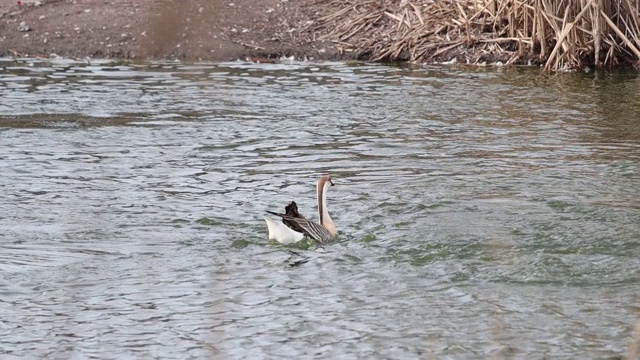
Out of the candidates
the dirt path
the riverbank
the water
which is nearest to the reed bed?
the riverbank

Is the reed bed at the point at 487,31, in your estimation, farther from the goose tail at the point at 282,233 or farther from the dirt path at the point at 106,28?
the goose tail at the point at 282,233

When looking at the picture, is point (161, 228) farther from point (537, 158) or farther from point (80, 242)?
point (537, 158)

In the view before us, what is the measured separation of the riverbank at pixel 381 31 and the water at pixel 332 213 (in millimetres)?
918

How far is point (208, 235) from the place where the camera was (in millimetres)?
7832

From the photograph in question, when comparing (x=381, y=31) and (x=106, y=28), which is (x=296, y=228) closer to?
(x=381, y=31)

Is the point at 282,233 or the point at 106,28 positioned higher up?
the point at 106,28

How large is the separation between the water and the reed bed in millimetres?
817

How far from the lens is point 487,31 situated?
1650 cm

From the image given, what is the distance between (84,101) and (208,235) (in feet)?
20.1

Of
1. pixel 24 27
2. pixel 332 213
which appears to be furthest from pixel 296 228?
pixel 24 27

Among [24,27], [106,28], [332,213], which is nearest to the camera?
[332,213]

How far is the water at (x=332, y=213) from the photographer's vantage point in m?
5.71

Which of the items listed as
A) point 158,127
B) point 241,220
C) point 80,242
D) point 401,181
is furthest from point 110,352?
point 158,127

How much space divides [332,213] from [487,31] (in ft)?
28.0
